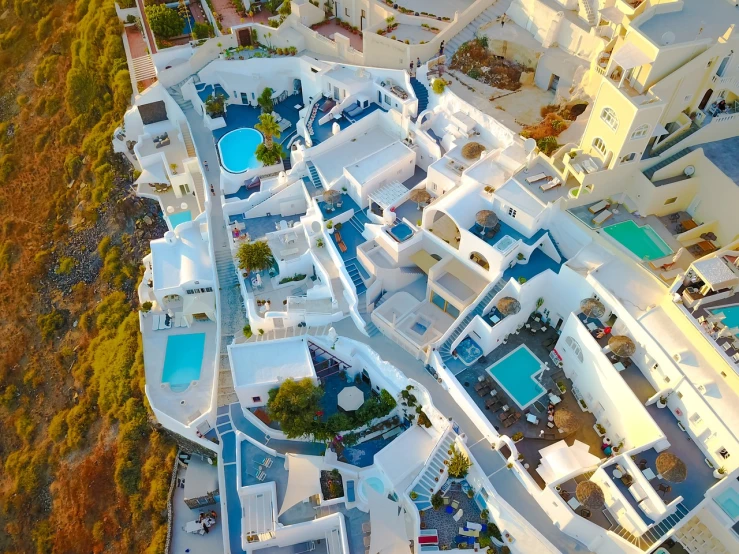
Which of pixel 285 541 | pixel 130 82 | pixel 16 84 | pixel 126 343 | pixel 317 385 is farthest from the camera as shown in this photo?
pixel 16 84

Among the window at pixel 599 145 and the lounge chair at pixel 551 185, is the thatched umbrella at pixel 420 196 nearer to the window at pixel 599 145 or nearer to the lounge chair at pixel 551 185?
the lounge chair at pixel 551 185

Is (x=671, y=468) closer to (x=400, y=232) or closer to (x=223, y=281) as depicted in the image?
(x=400, y=232)

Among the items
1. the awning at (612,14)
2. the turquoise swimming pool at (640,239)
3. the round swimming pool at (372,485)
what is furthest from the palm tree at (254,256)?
the awning at (612,14)

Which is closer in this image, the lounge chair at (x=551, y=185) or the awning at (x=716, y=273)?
the awning at (x=716, y=273)

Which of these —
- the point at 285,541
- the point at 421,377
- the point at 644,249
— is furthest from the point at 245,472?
Result: the point at 644,249

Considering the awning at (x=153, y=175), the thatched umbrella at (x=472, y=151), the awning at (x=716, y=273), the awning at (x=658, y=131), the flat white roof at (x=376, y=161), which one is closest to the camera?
the awning at (x=716, y=273)

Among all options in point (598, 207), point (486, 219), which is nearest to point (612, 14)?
point (598, 207)

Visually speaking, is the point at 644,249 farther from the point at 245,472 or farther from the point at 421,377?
the point at 245,472
